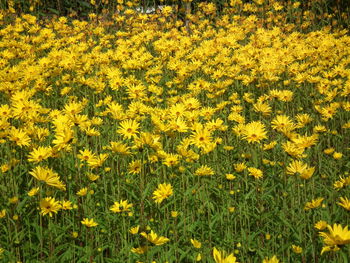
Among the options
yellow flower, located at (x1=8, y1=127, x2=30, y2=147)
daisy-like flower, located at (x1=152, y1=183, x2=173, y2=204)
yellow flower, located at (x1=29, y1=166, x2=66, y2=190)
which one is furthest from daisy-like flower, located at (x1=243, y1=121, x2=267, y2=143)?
yellow flower, located at (x1=8, y1=127, x2=30, y2=147)

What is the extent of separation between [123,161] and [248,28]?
15.4 feet

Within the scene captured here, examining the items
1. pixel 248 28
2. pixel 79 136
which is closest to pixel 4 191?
pixel 79 136

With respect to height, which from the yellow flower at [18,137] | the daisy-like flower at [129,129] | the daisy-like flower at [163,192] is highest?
the yellow flower at [18,137]

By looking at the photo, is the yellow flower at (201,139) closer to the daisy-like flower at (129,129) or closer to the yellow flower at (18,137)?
the daisy-like flower at (129,129)

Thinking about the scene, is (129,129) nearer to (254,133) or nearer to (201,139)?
(201,139)

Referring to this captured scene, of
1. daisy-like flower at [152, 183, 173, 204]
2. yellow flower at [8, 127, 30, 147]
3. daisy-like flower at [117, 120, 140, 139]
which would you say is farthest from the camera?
daisy-like flower at [117, 120, 140, 139]

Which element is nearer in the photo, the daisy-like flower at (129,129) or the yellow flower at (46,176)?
the yellow flower at (46,176)

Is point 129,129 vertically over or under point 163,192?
over

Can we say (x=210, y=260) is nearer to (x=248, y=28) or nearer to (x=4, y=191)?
(x=4, y=191)

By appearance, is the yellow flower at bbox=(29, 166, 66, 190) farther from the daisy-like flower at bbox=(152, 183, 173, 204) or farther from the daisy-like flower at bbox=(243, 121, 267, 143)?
the daisy-like flower at bbox=(243, 121, 267, 143)

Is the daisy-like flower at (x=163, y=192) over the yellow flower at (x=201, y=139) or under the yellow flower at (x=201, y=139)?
under

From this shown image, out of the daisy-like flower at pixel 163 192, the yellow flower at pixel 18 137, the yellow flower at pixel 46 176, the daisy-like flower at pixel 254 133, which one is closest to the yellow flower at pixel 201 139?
the daisy-like flower at pixel 254 133

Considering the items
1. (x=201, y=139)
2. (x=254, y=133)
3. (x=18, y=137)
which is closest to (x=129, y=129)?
(x=201, y=139)

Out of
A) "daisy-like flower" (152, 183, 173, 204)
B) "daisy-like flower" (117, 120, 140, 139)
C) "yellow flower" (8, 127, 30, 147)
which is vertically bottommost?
"daisy-like flower" (152, 183, 173, 204)
